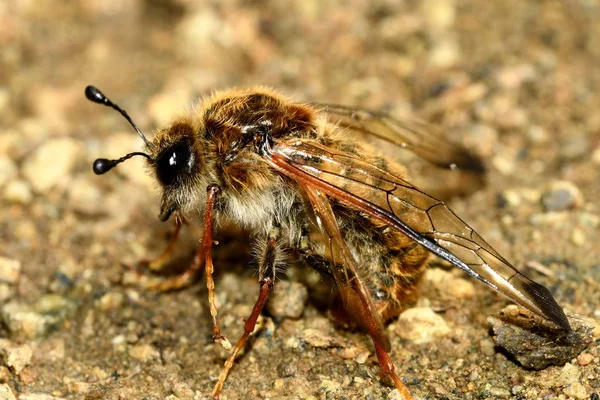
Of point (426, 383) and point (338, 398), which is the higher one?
point (426, 383)

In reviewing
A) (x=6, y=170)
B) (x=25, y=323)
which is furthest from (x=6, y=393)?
(x=6, y=170)

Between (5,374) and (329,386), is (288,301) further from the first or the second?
(5,374)

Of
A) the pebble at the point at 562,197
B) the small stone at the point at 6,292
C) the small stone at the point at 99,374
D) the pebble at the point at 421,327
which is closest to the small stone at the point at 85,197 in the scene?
the small stone at the point at 6,292

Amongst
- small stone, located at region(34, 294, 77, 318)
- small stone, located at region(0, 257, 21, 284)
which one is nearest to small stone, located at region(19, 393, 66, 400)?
small stone, located at region(34, 294, 77, 318)

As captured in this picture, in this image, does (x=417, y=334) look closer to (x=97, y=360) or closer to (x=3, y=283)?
(x=97, y=360)

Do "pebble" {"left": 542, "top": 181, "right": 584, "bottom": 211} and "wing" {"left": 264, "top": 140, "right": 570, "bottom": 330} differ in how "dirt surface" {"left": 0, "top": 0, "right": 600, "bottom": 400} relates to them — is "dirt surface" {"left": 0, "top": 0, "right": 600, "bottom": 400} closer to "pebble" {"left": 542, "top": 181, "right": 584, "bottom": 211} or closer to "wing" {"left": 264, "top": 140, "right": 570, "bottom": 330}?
"pebble" {"left": 542, "top": 181, "right": 584, "bottom": 211}

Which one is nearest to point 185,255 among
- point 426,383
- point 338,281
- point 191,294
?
point 191,294
